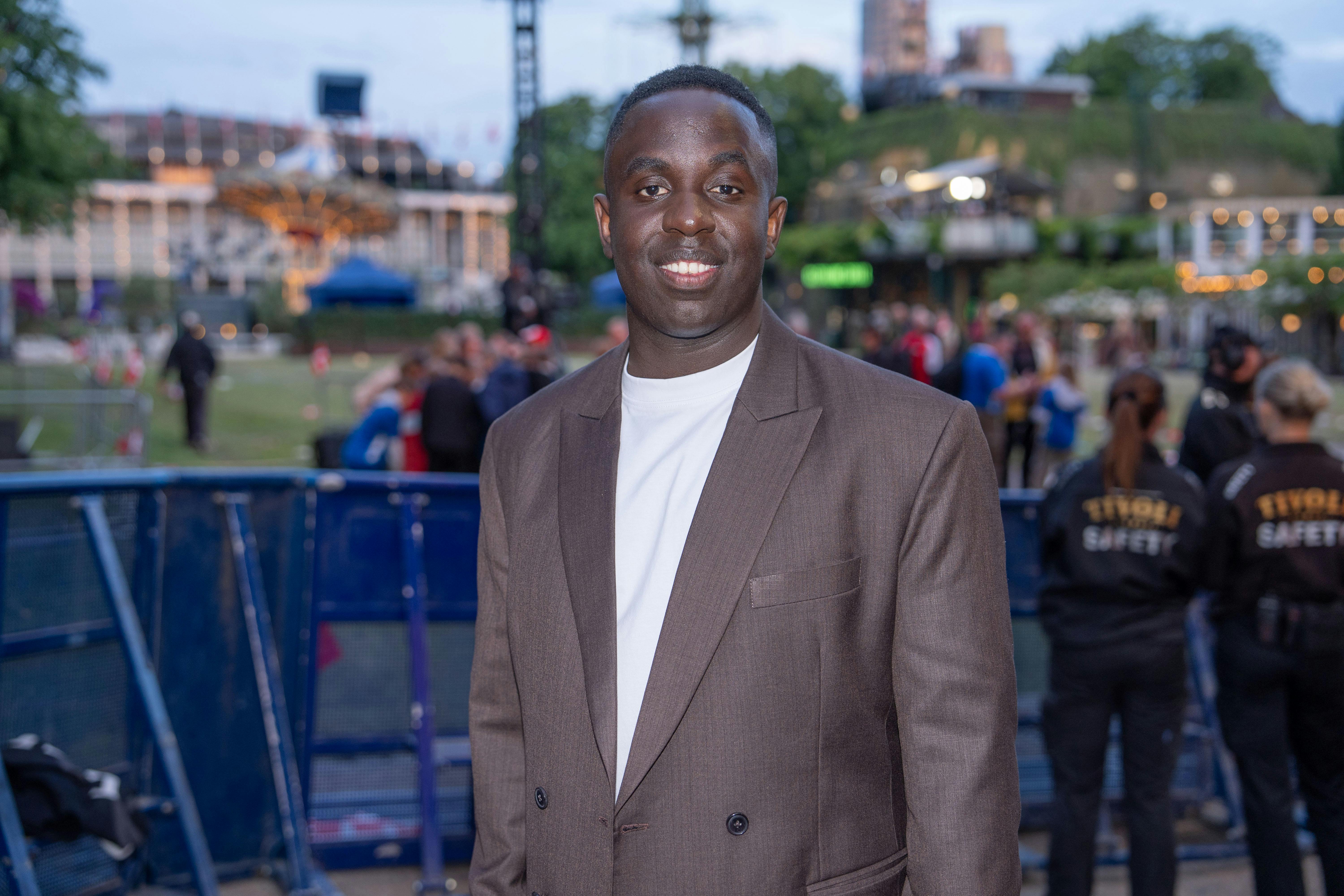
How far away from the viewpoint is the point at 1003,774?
64.4 inches

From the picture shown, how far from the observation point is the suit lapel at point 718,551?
5.43ft

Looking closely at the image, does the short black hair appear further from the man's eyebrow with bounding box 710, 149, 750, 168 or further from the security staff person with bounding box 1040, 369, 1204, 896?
the security staff person with bounding box 1040, 369, 1204, 896

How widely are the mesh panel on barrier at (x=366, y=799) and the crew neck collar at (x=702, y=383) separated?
10.4ft

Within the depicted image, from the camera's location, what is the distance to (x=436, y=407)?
333 inches

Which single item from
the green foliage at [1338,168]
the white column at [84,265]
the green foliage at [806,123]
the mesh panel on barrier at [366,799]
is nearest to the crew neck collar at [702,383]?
the mesh panel on barrier at [366,799]

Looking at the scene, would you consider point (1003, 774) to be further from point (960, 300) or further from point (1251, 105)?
point (1251, 105)

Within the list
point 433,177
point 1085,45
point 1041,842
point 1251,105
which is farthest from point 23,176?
point 433,177

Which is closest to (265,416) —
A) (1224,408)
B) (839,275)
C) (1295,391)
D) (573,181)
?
(1224,408)

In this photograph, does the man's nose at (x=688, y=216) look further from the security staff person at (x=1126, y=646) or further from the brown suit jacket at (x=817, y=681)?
the security staff person at (x=1126, y=646)

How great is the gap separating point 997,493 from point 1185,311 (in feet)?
134

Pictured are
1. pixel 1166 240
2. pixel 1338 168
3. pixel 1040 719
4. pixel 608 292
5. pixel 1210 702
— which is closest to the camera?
pixel 1040 719

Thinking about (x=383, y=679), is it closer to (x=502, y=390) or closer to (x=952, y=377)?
(x=502, y=390)

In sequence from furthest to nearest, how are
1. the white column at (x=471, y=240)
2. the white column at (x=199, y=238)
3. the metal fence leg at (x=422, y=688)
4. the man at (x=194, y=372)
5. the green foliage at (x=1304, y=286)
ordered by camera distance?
the white column at (x=471, y=240), the white column at (x=199, y=238), the green foliage at (x=1304, y=286), the man at (x=194, y=372), the metal fence leg at (x=422, y=688)

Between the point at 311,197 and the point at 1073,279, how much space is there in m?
28.7
